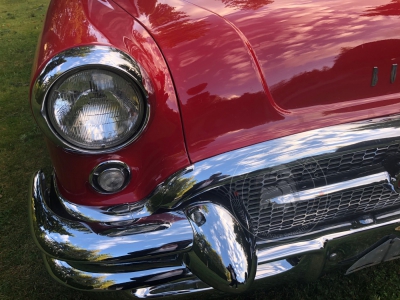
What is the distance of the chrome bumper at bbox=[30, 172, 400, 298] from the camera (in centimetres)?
123

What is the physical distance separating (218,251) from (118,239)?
320 millimetres

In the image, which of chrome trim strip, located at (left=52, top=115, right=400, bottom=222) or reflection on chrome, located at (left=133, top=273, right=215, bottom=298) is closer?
chrome trim strip, located at (left=52, top=115, right=400, bottom=222)

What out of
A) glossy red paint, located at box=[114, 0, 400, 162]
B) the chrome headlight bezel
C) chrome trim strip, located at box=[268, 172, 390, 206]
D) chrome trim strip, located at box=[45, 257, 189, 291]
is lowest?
chrome trim strip, located at box=[45, 257, 189, 291]

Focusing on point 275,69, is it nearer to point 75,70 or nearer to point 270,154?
point 270,154

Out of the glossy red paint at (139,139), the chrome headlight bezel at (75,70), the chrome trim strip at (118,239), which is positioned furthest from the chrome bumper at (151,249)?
the chrome headlight bezel at (75,70)

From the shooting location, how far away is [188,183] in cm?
124

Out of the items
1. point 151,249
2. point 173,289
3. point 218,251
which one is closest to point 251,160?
point 218,251

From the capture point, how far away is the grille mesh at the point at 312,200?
1.39 meters

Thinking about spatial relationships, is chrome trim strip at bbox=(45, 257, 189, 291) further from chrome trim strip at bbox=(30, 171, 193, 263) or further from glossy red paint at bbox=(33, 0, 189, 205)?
glossy red paint at bbox=(33, 0, 189, 205)

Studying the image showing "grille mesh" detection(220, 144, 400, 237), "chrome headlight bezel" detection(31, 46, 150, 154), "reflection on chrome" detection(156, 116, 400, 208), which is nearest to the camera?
"chrome headlight bezel" detection(31, 46, 150, 154)

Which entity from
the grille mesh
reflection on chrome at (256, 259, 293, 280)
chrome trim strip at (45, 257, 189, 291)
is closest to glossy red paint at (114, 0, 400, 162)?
the grille mesh

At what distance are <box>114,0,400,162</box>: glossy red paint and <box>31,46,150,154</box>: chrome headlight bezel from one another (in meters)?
0.16

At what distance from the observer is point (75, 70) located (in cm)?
114

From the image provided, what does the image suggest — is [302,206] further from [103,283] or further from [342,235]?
[103,283]
